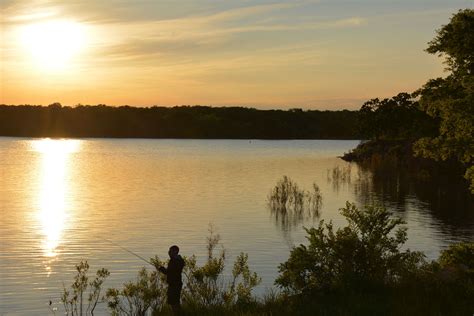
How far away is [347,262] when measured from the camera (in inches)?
827

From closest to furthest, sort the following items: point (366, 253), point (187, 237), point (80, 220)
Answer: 1. point (366, 253)
2. point (187, 237)
3. point (80, 220)

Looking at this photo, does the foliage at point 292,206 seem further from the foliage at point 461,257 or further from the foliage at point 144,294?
the foliage at point 144,294

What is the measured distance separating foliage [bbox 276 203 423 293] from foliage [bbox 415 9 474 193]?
2.83m

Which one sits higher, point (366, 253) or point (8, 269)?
point (366, 253)

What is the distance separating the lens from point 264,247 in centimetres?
3584

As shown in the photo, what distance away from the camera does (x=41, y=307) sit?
23.7 m

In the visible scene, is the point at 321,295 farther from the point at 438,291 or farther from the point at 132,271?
the point at 132,271

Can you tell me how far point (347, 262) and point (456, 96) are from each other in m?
5.85

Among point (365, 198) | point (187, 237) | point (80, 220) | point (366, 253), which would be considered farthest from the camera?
point (365, 198)

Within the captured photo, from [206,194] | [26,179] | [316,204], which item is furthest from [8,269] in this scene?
[26,179]

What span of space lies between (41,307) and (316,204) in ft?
108

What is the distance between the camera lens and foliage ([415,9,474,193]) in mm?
19875

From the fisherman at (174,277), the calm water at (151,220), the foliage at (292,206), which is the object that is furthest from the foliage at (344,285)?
the foliage at (292,206)

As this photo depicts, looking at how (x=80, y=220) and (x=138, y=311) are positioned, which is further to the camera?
(x=80, y=220)
